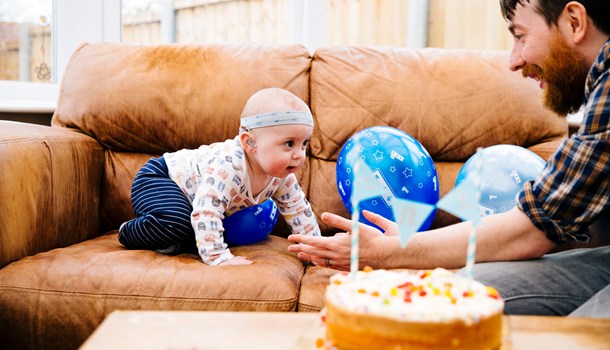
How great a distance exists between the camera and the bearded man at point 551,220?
1.25 metres

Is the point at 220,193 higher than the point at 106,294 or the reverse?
higher

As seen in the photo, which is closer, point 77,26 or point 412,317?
point 412,317

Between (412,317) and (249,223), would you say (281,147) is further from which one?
(412,317)

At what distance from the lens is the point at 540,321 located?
98 centimetres

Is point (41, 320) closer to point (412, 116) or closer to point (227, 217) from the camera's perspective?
point (227, 217)

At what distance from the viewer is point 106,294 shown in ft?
5.12

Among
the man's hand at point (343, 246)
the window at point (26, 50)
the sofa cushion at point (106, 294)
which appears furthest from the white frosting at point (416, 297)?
the window at point (26, 50)

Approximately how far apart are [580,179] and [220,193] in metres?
1.06

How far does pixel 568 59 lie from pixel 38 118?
2292 millimetres

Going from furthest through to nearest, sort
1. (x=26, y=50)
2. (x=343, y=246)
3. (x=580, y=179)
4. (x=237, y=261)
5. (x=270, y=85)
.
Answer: (x=26, y=50)
(x=270, y=85)
(x=237, y=261)
(x=343, y=246)
(x=580, y=179)

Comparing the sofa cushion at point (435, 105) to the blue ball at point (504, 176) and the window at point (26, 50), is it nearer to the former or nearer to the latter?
the blue ball at point (504, 176)

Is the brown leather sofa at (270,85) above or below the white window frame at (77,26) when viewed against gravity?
below

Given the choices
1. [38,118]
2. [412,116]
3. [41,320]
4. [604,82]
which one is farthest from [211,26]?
[604,82]

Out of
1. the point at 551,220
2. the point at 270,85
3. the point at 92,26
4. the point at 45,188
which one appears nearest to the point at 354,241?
the point at 551,220
